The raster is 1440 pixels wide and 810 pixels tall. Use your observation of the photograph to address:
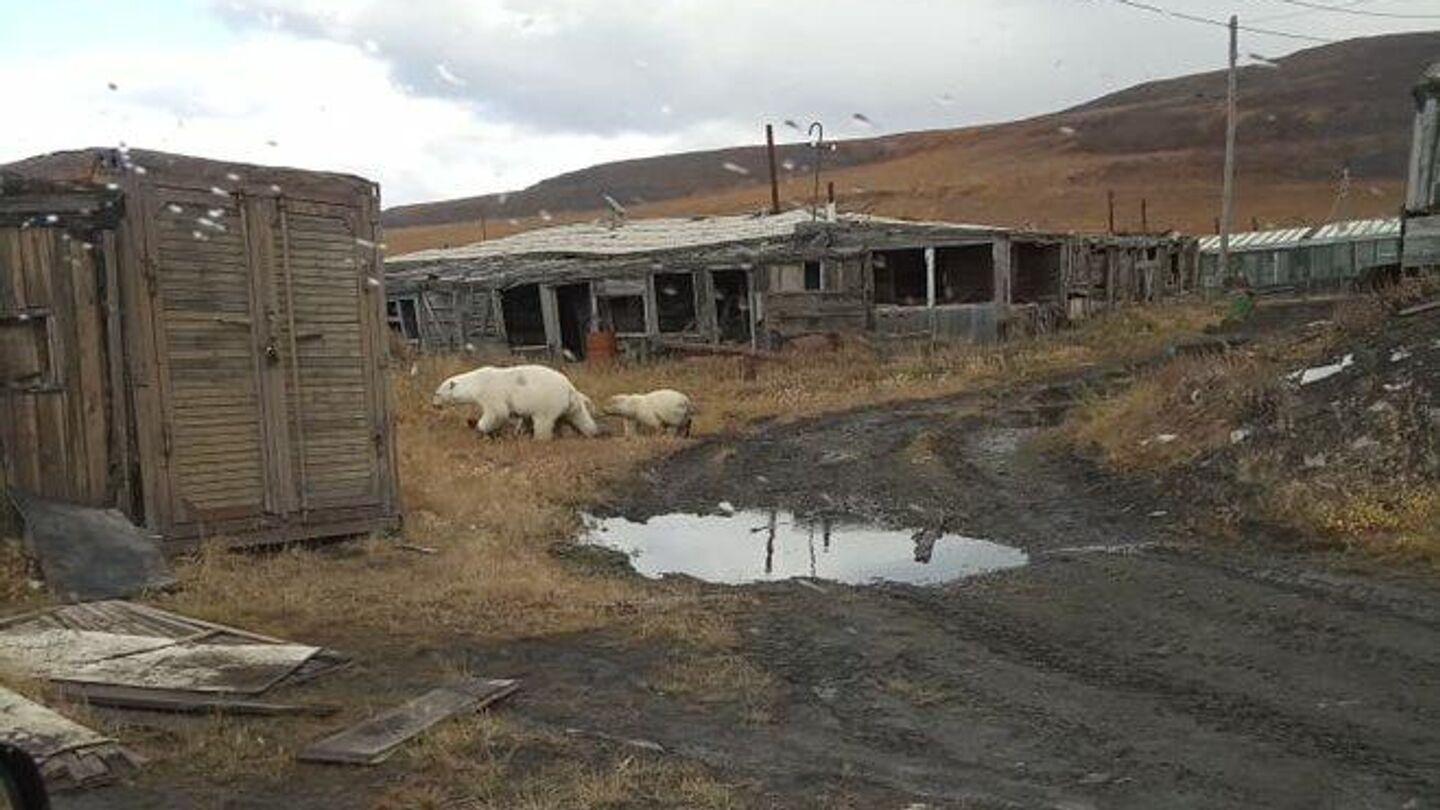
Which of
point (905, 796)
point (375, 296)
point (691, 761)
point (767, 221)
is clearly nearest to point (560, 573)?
point (375, 296)

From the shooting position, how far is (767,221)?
34.2 meters

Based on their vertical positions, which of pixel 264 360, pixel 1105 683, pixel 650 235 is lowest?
pixel 1105 683

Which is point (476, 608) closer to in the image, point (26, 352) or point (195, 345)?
point (195, 345)

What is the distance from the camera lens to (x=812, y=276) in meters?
28.6

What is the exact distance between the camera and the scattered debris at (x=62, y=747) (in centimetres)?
443

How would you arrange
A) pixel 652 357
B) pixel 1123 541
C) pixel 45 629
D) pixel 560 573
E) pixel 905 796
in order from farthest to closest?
pixel 652 357 → pixel 1123 541 → pixel 560 573 → pixel 45 629 → pixel 905 796

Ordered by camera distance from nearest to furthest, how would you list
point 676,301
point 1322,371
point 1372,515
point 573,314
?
point 1372,515, point 1322,371, point 676,301, point 573,314

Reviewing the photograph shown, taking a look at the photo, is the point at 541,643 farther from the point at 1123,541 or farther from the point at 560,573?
the point at 1123,541

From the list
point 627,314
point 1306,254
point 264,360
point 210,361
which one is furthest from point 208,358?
point 1306,254

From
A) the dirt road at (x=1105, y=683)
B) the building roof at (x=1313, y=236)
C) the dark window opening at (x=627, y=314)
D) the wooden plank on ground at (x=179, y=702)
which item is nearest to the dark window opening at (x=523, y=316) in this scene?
the dark window opening at (x=627, y=314)

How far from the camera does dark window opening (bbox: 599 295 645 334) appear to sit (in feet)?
103

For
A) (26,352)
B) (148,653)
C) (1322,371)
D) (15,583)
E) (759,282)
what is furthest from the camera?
(759,282)

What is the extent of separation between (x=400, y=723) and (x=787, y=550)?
17.7ft

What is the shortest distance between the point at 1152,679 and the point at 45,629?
5.78 m
